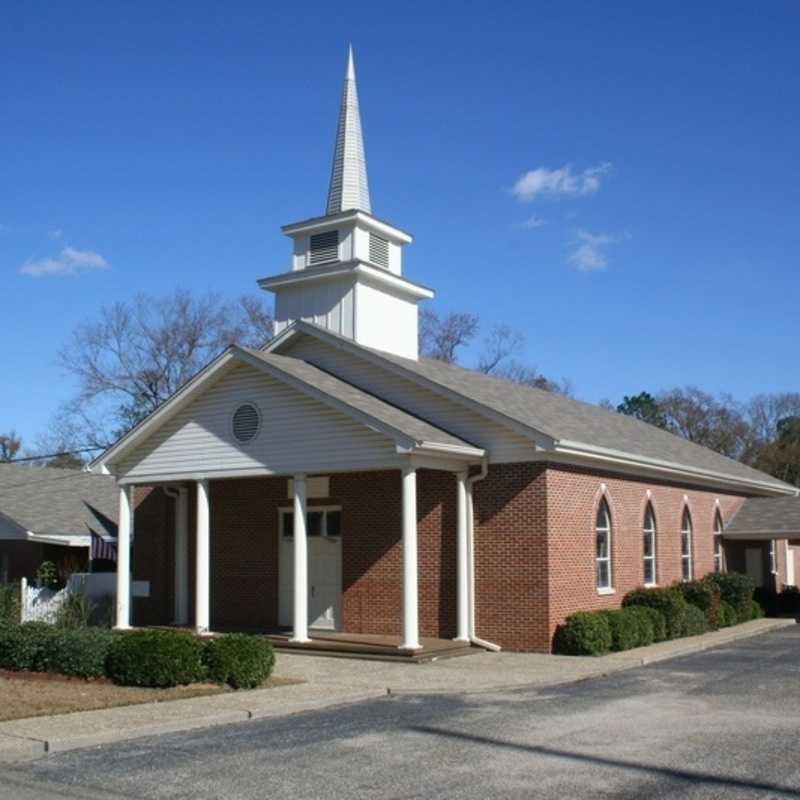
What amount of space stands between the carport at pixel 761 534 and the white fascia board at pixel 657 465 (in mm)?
898

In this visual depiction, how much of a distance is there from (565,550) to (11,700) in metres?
10.9

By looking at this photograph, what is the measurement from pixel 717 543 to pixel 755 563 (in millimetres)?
3824

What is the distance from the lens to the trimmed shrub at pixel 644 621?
2156 cm

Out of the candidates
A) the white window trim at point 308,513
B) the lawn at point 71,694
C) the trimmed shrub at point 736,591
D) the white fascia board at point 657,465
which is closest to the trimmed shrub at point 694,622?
the trimmed shrub at point 736,591

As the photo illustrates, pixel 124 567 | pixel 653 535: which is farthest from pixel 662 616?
pixel 124 567

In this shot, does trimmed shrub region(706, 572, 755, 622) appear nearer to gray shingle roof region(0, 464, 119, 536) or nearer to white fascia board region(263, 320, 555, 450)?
white fascia board region(263, 320, 555, 450)

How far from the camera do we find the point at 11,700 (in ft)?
45.9

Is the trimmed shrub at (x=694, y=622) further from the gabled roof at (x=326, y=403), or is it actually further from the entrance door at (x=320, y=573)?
Answer: the entrance door at (x=320, y=573)

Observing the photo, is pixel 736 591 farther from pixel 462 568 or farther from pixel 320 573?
pixel 320 573

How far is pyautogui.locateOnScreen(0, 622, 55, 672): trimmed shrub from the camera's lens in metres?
16.4

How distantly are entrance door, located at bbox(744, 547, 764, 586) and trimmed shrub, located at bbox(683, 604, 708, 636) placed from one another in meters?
10.5

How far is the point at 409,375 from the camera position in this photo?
2222 cm

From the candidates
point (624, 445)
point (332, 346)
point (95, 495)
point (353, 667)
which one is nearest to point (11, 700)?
point (353, 667)

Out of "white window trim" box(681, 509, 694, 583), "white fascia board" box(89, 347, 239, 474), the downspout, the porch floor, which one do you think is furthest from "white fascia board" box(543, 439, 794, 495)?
"white fascia board" box(89, 347, 239, 474)
